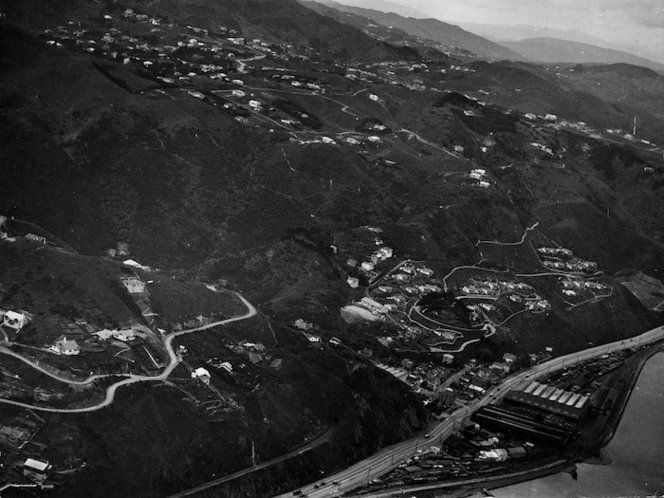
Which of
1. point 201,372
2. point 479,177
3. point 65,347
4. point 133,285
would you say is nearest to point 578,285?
point 479,177

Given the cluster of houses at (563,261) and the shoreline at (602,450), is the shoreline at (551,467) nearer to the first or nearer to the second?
the shoreline at (602,450)

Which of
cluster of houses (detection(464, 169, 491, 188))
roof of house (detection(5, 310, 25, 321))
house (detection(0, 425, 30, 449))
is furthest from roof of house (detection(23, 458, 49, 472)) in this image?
cluster of houses (detection(464, 169, 491, 188))

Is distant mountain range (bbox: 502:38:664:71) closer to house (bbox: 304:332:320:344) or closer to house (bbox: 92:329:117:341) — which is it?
house (bbox: 304:332:320:344)

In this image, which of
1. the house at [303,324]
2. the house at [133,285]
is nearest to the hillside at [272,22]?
the house at [303,324]

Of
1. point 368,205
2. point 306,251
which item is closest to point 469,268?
point 368,205

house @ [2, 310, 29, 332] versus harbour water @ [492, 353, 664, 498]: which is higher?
→ house @ [2, 310, 29, 332]

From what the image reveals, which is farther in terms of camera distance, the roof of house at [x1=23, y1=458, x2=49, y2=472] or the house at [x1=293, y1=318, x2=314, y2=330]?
the house at [x1=293, y1=318, x2=314, y2=330]
